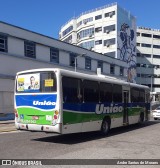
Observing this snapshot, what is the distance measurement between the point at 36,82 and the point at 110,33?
69.5m

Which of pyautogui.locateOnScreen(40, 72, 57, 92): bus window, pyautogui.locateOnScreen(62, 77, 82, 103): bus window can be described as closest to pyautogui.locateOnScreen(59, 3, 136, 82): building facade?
pyautogui.locateOnScreen(62, 77, 82, 103): bus window

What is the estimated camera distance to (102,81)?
16.1 metres

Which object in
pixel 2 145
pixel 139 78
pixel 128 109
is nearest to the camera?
pixel 2 145

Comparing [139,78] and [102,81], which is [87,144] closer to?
[102,81]

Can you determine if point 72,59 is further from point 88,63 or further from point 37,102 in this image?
point 37,102

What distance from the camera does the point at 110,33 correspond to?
8094 centimetres

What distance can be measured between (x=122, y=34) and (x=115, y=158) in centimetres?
7400

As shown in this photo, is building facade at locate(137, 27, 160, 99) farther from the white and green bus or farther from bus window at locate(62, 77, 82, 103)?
bus window at locate(62, 77, 82, 103)

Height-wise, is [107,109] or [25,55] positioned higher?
[25,55]

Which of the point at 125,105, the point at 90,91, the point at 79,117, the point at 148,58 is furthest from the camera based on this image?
the point at 148,58

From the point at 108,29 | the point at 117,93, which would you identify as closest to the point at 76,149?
the point at 117,93

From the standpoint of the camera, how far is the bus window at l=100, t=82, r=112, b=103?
15995mm

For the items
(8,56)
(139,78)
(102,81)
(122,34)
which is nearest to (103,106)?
(102,81)

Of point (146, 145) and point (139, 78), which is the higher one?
point (139, 78)
